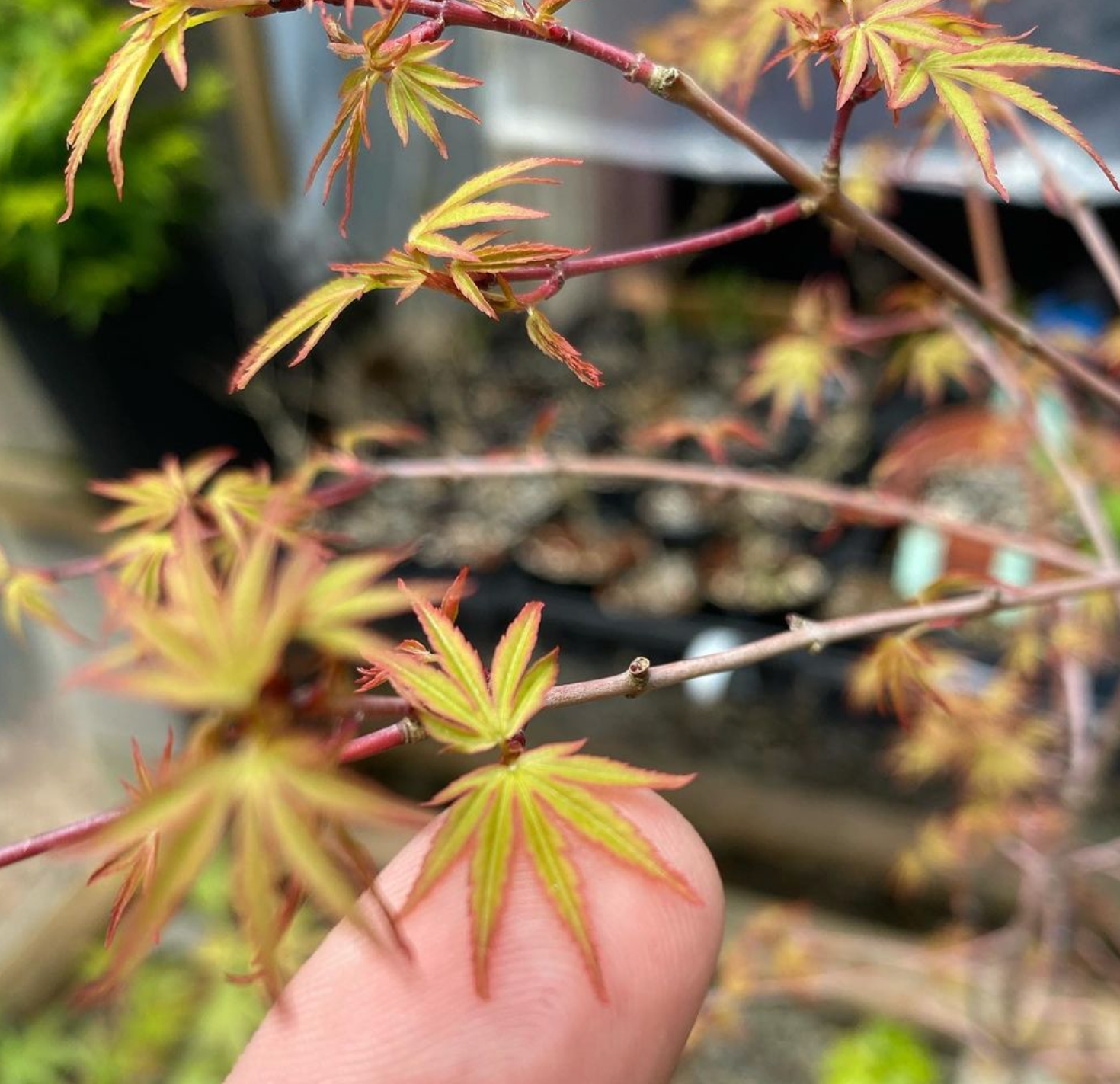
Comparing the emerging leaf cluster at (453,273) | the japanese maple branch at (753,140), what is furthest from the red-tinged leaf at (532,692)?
the japanese maple branch at (753,140)

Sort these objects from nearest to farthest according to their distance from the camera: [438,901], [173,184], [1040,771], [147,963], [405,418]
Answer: [438,901]
[1040,771]
[173,184]
[147,963]
[405,418]

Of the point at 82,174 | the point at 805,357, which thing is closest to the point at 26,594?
the point at 805,357

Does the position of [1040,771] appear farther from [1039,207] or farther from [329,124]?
[329,124]

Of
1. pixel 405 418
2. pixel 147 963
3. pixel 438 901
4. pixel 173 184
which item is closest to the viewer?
pixel 438 901

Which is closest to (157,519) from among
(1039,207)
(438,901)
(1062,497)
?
(438,901)

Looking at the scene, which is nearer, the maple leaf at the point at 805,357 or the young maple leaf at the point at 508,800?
the young maple leaf at the point at 508,800

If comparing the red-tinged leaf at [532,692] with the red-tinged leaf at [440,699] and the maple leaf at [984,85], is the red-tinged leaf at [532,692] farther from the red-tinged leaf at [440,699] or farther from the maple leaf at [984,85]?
the maple leaf at [984,85]
